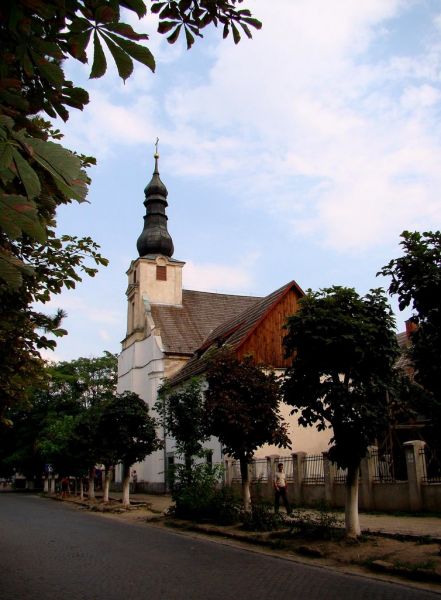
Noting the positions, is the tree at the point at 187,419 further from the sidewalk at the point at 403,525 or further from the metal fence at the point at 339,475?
the sidewalk at the point at 403,525

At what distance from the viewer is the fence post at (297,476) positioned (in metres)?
22.1

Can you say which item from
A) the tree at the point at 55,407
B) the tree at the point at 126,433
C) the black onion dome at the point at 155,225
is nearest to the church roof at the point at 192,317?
the black onion dome at the point at 155,225

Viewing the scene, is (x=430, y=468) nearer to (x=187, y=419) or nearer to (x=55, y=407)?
(x=187, y=419)

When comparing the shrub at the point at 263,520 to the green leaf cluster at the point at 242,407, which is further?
the green leaf cluster at the point at 242,407

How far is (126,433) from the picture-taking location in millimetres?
26469

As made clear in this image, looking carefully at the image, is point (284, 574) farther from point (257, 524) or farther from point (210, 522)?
point (210, 522)

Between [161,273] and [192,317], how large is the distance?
4354mm

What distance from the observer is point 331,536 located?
41.0ft

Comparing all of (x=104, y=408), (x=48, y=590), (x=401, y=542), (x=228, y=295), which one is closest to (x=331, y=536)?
(x=401, y=542)

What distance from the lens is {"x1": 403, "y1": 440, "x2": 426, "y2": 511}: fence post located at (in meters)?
16.8

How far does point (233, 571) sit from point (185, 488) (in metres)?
9.41

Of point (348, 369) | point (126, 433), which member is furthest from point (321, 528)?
point (126, 433)

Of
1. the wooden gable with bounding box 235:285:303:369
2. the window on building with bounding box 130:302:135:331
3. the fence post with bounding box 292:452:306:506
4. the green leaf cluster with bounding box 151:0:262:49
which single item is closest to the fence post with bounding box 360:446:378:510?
the fence post with bounding box 292:452:306:506

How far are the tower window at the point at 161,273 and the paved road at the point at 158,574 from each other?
31721mm
